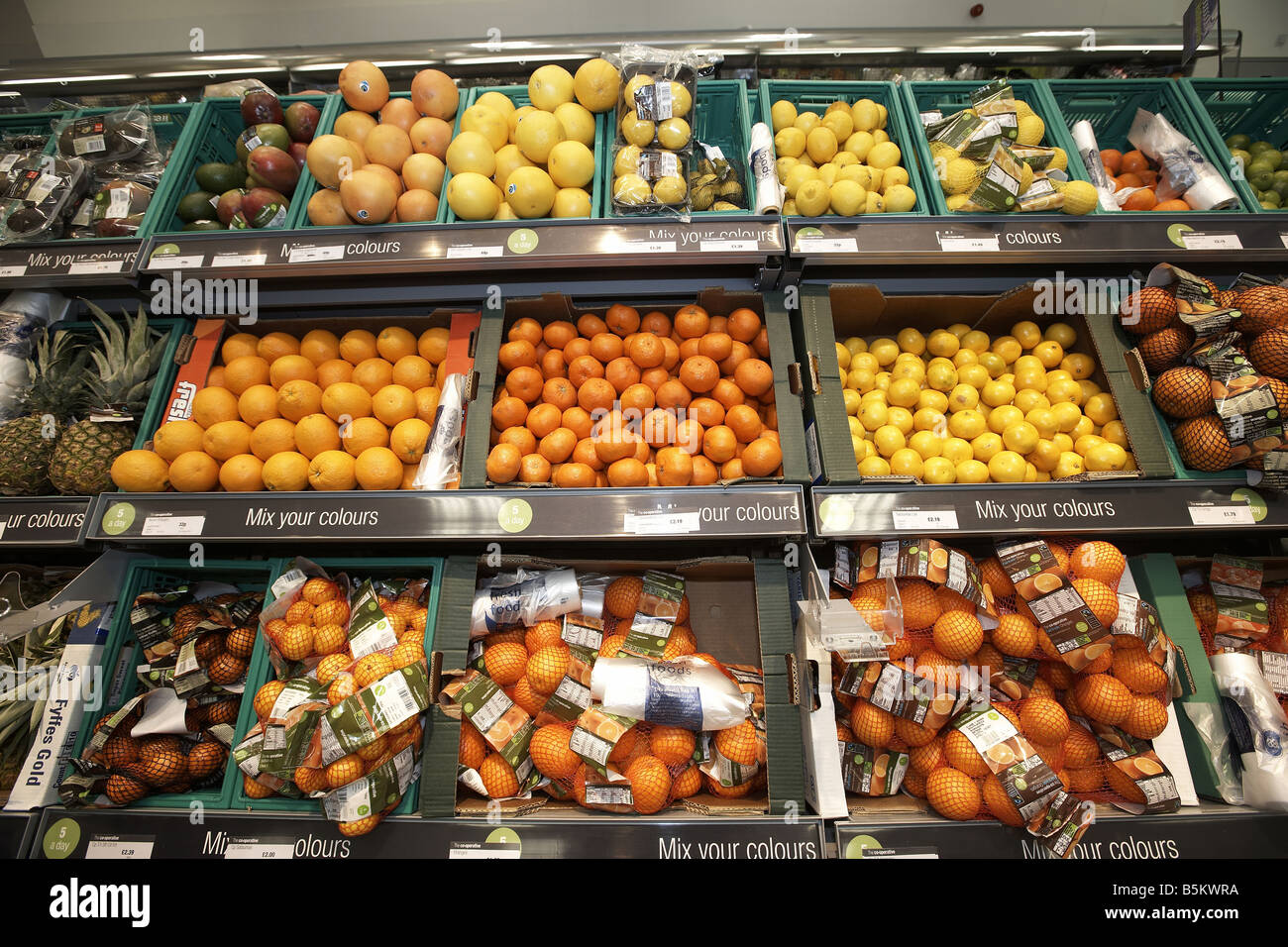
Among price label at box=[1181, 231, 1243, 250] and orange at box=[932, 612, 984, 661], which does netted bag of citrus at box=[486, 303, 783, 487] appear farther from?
price label at box=[1181, 231, 1243, 250]

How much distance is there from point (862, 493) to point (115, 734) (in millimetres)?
2553

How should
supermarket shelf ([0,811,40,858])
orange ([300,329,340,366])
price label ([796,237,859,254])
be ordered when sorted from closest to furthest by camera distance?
supermarket shelf ([0,811,40,858]) < price label ([796,237,859,254]) < orange ([300,329,340,366])

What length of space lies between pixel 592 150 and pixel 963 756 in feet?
9.03

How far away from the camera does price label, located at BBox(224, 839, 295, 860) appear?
4.88ft

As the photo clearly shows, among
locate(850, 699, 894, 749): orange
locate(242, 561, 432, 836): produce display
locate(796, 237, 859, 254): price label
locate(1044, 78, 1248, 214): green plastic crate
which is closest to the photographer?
locate(242, 561, 432, 836): produce display

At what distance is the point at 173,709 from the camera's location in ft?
5.78

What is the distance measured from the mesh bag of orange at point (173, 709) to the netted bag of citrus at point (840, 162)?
263cm

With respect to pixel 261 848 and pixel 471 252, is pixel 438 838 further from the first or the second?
pixel 471 252

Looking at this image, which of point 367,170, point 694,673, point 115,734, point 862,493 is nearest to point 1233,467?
point 862,493

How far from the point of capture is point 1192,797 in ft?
5.20

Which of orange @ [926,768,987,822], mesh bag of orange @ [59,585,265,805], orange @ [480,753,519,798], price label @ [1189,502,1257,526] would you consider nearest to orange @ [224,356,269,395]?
mesh bag of orange @ [59,585,265,805]

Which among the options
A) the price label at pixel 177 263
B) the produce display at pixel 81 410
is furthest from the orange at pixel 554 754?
the price label at pixel 177 263

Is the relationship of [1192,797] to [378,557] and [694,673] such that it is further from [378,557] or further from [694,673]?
[378,557]

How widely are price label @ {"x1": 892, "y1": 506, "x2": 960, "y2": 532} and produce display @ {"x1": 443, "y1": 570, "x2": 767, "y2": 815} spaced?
72 centimetres
